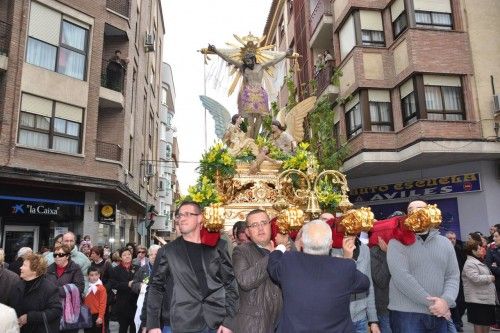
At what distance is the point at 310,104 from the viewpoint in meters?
10.1

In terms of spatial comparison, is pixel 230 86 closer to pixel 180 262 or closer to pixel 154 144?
pixel 180 262

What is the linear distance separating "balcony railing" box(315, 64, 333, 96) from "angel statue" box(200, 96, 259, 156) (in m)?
10.6

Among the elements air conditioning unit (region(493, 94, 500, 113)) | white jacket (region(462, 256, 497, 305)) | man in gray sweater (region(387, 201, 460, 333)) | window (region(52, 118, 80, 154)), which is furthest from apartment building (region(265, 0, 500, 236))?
man in gray sweater (region(387, 201, 460, 333))

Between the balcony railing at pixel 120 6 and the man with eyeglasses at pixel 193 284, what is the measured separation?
18.0 meters

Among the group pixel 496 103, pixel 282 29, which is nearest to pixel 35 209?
pixel 496 103

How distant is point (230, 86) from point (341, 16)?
10.6 metres

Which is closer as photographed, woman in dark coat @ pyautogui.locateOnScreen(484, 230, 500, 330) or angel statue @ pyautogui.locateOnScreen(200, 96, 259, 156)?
woman in dark coat @ pyautogui.locateOnScreen(484, 230, 500, 330)

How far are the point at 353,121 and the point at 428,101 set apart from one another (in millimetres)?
3381

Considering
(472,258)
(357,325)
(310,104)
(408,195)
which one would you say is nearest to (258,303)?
(357,325)

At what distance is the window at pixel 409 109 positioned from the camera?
16156 millimetres

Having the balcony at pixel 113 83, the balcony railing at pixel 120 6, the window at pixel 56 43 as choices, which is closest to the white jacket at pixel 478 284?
the balcony at pixel 113 83

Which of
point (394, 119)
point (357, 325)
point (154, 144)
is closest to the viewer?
point (357, 325)

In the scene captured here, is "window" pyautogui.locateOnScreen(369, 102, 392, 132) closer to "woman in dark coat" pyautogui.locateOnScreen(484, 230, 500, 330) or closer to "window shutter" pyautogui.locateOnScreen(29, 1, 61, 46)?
"woman in dark coat" pyautogui.locateOnScreen(484, 230, 500, 330)

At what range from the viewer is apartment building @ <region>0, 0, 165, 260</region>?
15.6 m
